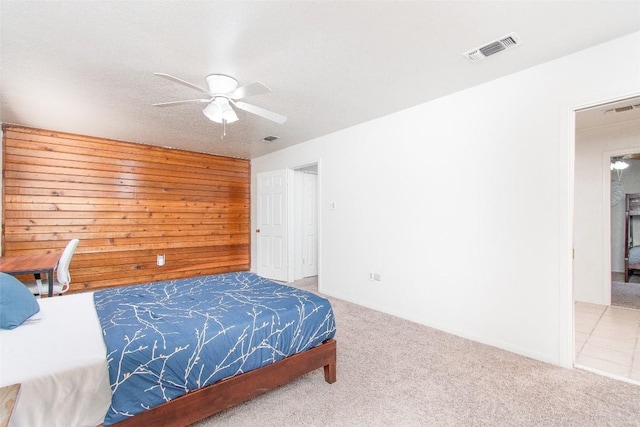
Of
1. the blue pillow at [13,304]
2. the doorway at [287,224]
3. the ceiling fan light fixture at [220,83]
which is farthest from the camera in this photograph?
the doorway at [287,224]

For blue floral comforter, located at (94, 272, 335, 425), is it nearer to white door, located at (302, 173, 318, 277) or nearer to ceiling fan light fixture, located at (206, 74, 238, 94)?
ceiling fan light fixture, located at (206, 74, 238, 94)

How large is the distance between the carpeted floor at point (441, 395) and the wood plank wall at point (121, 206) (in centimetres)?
395

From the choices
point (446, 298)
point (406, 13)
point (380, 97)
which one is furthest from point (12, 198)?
point (446, 298)

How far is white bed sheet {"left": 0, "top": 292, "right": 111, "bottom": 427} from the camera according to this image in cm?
127

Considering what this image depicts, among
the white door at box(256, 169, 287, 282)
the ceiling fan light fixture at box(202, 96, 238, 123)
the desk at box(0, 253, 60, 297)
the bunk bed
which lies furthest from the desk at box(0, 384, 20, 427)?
the bunk bed

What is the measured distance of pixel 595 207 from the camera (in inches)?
167

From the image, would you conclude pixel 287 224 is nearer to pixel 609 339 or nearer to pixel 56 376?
pixel 56 376

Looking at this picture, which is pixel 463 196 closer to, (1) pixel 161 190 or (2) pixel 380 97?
(2) pixel 380 97

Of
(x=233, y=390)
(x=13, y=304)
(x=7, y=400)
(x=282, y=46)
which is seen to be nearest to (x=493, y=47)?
(x=282, y=46)

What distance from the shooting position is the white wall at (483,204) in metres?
2.46

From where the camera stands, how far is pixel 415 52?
2379 mm

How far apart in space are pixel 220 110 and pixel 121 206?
3.30 metres

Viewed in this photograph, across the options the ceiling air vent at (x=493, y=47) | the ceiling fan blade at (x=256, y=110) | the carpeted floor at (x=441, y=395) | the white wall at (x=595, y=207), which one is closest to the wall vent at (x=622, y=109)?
the white wall at (x=595, y=207)

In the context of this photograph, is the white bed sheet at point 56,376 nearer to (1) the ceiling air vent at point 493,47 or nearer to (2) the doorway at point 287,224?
(1) the ceiling air vent at point 493,47
